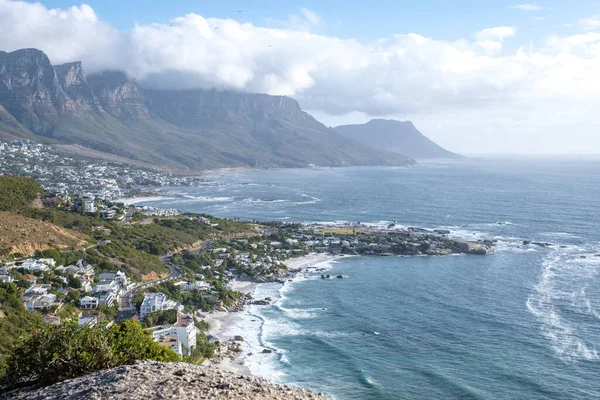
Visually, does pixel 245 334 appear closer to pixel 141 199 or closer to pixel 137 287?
pixel 137 287

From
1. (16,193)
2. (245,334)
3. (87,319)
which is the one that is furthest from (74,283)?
(16,193)

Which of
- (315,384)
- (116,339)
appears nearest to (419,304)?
(315,384)

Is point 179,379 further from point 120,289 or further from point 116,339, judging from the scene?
point 120,289

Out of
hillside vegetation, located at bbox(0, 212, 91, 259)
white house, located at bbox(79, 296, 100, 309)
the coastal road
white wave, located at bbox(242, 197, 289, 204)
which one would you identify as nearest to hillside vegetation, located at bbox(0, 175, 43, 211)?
hillside vegetation, located at bbox(0, 212, 91, 259)

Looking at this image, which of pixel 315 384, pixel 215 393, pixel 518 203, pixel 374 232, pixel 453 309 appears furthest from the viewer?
pixel 518 203

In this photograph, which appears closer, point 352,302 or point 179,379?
point 179,379

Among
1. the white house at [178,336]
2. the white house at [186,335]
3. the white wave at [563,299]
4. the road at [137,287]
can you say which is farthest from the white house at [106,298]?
the white wave at [563,299]

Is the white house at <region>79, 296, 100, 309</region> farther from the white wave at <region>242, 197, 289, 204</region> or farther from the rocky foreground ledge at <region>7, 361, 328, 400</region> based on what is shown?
the white wave at <region>242, 197, 289, 204</region>
